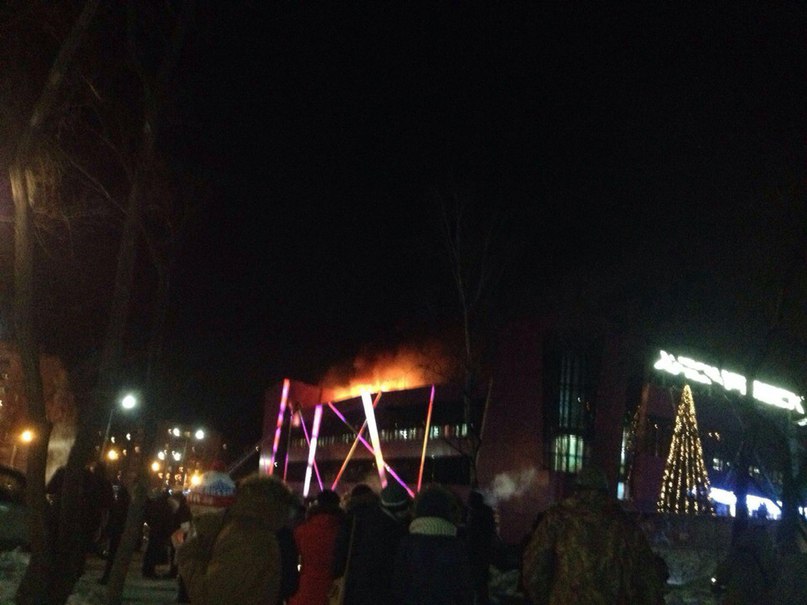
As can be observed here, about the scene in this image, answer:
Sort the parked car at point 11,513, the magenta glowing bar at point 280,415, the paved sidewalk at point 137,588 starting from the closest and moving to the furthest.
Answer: the paved sidewalk at point 137,588 < the parked car at point 11,513 < the magenta glowing bar at point 280,415

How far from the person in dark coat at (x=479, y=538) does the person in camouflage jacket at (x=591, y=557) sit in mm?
5273

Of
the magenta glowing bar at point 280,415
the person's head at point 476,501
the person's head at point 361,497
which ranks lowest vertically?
the person's head at point 361,497

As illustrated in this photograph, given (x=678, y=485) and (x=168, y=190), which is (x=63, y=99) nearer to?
(x=168, y=190)

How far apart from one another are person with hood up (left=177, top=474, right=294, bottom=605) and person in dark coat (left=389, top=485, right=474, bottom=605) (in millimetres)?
1080

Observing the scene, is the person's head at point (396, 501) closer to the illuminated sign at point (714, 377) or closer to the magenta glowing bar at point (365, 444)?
the illuminated sign at point (714, 377)

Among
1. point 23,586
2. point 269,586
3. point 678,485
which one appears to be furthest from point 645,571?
point 678,485

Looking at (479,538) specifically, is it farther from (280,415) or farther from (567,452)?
(280,415)

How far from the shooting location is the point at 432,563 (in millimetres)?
5184

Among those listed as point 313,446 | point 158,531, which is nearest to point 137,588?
point 158,531

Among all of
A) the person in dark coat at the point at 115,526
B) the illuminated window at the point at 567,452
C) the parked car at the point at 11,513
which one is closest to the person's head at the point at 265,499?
the person in dark coat at the point at 115,526

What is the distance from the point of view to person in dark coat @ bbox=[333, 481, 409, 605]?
241 inches

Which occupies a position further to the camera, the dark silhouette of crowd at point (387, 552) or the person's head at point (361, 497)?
the person's head at point (361, 497)

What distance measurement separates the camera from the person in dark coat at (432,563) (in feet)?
16.9

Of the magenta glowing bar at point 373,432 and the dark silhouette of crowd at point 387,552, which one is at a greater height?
the magenta glowing bar at point 373,432
